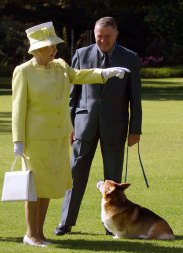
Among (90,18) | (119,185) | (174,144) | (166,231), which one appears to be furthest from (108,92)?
(90,18)

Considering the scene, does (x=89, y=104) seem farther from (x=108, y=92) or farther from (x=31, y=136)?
(x=31, y=136)

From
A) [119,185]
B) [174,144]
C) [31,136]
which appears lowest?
[174,144]

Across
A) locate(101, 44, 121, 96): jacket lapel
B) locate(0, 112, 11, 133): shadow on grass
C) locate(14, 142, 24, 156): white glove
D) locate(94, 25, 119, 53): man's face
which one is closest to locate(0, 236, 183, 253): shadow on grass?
locate(14, 142, 24, 156): white glove

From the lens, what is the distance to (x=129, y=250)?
664 centimetres

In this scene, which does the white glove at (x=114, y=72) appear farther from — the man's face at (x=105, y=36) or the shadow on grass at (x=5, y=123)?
the shadow on grass at (x=5, y=123)

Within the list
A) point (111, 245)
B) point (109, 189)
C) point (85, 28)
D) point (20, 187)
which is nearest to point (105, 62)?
point (109, 189)

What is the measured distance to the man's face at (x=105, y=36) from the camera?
23.3 feet

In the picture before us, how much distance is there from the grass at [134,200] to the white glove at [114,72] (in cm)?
A: 155

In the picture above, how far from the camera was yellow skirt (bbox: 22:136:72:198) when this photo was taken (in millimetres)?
6621

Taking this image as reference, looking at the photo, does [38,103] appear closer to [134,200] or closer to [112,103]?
[112,103]

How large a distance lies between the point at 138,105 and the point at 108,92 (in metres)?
0.32

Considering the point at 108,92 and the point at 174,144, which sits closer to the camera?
the point at 108,92

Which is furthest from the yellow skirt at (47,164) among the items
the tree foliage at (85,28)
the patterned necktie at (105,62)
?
the tree foliage at (85,28)

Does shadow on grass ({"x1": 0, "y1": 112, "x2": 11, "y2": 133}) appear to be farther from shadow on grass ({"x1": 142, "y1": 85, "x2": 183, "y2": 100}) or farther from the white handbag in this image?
the white handbag
